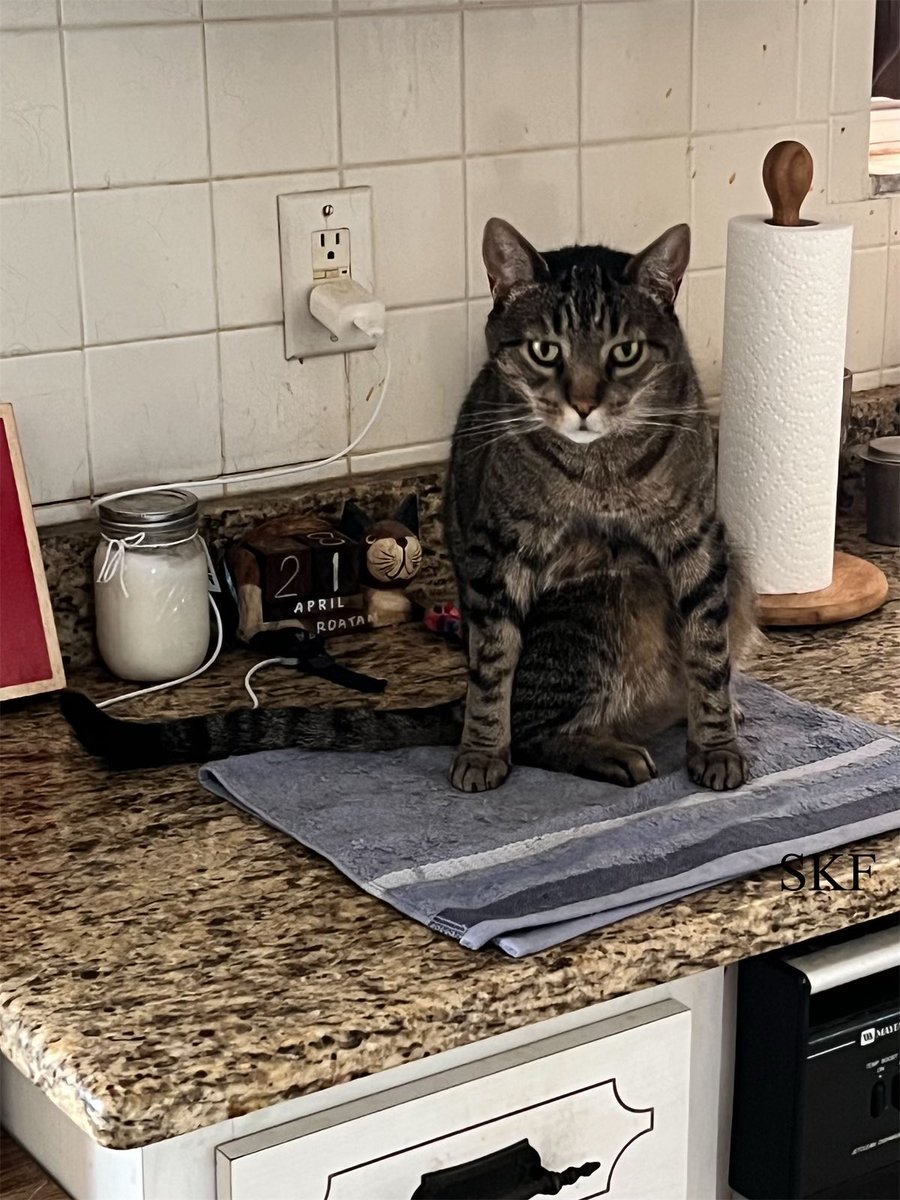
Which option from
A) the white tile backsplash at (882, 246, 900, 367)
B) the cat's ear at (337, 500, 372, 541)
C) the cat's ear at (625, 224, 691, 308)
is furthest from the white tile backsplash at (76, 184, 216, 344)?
the white tile backsplash at (882, 246, 900, 367)

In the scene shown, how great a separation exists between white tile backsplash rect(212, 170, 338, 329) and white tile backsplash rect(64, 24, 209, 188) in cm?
5

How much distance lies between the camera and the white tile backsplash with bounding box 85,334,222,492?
1568 millimetres

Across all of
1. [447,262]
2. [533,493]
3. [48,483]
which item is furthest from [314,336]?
[533,493]

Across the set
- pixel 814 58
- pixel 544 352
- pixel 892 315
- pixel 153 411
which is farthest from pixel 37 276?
pixel 892 315

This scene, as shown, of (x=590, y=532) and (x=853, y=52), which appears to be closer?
(x=590, y=532)

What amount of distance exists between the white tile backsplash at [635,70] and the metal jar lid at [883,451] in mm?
399

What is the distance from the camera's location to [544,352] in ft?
4.28

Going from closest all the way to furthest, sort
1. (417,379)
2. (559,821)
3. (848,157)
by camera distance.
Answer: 1. (559,821)
2. (417,379)
3. (848,157)

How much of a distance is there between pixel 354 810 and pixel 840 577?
25.2 inches

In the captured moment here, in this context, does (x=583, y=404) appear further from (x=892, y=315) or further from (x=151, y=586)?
(x=892, y=315)

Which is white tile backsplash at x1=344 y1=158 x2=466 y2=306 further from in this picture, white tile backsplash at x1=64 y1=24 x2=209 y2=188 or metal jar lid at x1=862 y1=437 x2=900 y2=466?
metal jar lid at x1=862 y1=437 x2=900 y2=466

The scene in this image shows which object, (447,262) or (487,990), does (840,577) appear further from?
(487,990)

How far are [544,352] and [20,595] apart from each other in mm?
505

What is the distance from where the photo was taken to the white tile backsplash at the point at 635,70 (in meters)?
1.75
